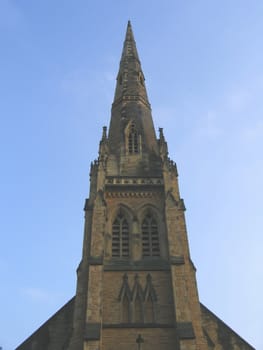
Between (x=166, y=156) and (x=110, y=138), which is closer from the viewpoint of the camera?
(x=166, y=156)

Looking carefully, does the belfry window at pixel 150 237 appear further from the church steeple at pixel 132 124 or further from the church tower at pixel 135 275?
the church steeple at pixel 132 124

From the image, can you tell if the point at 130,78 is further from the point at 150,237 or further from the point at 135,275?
the point at 135,275

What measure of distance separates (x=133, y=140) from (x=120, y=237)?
708 centimetres

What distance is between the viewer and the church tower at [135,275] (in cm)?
1412

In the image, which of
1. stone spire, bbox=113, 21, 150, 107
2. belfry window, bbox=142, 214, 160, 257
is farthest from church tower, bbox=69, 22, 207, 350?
stone spire, bbox=113, 21, 150, 107

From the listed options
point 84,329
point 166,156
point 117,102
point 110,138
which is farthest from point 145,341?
point 117,102

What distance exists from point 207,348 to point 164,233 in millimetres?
5003

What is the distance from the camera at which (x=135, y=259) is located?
54.7ft

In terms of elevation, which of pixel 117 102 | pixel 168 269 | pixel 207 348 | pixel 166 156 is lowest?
pixel 207 348

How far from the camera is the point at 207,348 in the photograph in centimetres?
1427

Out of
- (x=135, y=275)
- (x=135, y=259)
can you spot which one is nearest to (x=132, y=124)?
(x=135, y=259)

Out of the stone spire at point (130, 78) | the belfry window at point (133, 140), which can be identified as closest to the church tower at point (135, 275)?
the belfry window at point (133, 140)

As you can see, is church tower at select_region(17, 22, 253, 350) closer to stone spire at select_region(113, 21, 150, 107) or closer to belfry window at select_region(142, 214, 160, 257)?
belfry window at select_region(142, 214, 160, 257)

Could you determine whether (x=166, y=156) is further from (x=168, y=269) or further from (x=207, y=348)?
(x=207, y=348)
